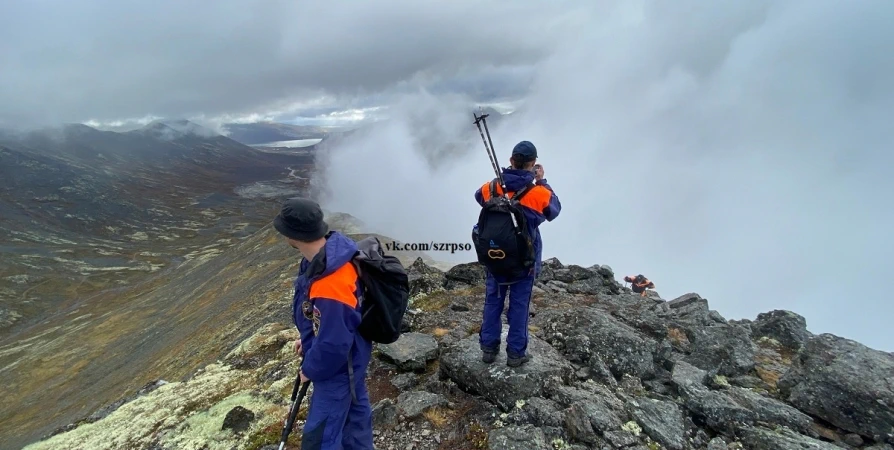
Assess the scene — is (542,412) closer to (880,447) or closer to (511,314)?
(511,314)

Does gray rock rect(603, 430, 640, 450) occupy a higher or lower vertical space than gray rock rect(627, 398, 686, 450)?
higher

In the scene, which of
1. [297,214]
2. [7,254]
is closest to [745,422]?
[297,214]

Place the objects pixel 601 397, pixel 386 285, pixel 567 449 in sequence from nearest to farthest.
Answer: pixel 386 285 < pixel 567 449 < pixel 601 397

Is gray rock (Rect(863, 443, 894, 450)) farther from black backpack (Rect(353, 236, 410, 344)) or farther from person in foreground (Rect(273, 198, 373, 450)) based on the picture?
person in foreground (Rect(273, 198, 373, 450))

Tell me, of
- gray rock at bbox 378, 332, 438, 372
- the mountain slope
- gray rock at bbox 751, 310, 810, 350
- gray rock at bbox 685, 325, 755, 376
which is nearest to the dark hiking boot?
gray rock at bbox 378, 332, 438, 372

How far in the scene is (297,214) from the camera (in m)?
5.78

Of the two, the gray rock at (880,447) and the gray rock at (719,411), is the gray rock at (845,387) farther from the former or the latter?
the gray rock at (719,411)

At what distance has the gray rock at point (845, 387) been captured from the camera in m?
8.84

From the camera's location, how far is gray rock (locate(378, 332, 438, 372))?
11.9m

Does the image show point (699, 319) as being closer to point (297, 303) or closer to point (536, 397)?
point (536, 397)

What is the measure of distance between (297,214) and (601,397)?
302 inches

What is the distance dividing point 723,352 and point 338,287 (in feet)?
37.7

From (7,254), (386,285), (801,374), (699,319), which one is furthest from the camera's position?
(7,254)

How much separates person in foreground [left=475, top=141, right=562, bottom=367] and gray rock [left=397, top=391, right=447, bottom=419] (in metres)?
1.44
